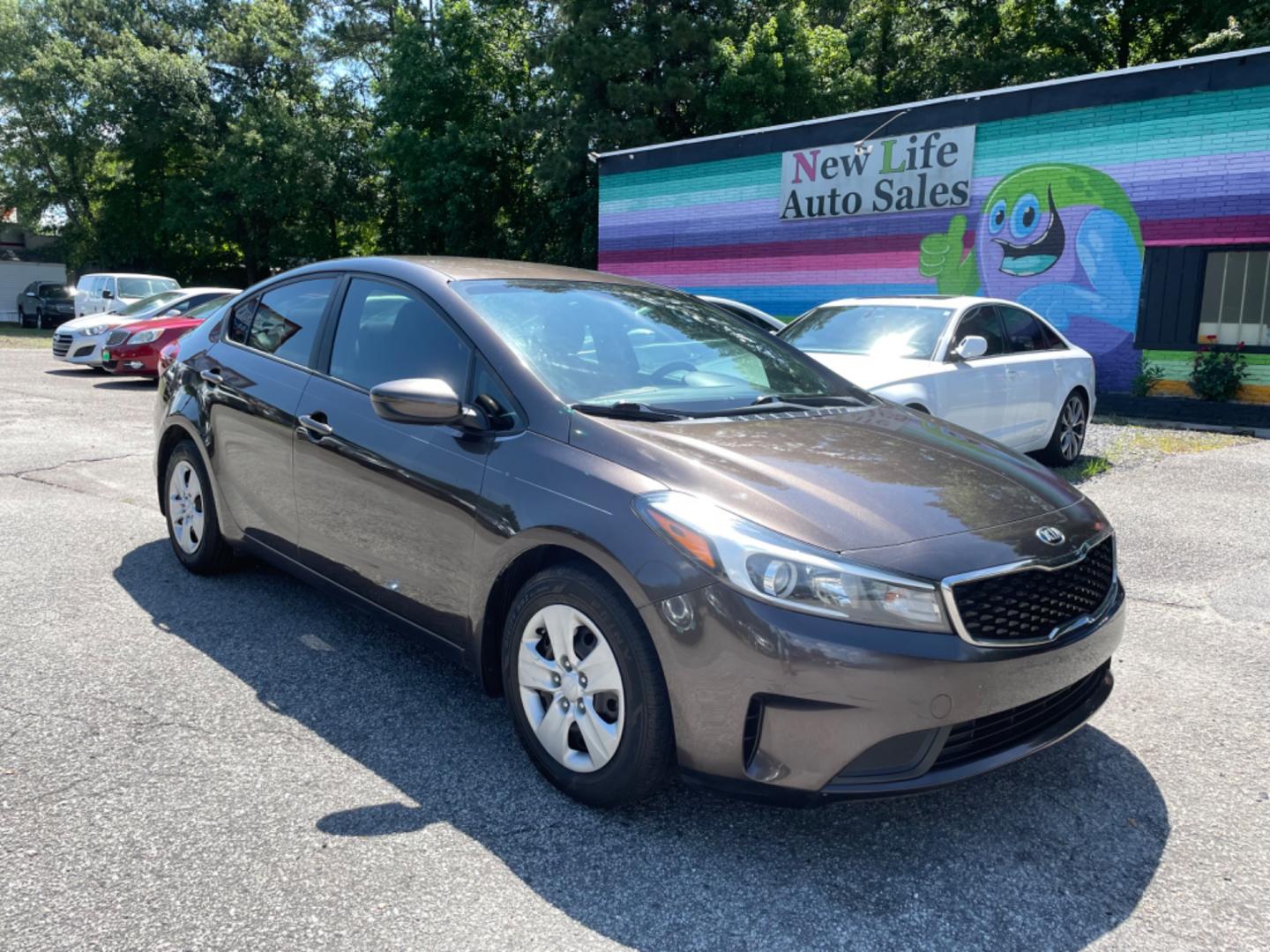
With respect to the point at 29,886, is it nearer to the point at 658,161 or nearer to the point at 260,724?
the point at 260,724

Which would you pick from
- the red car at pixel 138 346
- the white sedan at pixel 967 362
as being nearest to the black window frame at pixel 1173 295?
the white sedan at pixel 967 362

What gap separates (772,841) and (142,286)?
66.1ft

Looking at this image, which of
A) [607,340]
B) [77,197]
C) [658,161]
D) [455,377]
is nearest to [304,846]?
[455,377]

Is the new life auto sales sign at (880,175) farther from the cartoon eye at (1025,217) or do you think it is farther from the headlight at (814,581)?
the headlight at (814,581)

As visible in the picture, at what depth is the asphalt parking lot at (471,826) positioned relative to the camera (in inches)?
93.9

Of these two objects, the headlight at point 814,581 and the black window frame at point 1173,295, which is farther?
the black window frame at point 1173,295

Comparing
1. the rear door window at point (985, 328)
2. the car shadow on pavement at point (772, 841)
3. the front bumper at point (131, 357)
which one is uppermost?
the rear door window at point (985, 328)

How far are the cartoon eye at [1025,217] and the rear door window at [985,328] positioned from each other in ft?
26.2

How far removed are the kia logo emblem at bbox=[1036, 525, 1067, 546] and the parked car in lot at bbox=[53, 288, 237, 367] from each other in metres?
14.6

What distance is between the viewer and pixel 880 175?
16.9 metres

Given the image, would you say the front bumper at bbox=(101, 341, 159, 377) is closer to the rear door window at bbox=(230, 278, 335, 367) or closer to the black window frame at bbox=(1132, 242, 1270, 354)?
the rear door window at bbox=(230, 278, 335, 367)

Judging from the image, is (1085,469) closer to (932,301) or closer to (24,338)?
(932,301)

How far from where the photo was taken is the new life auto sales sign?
15945mm

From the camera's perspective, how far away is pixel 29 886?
8.09ft
